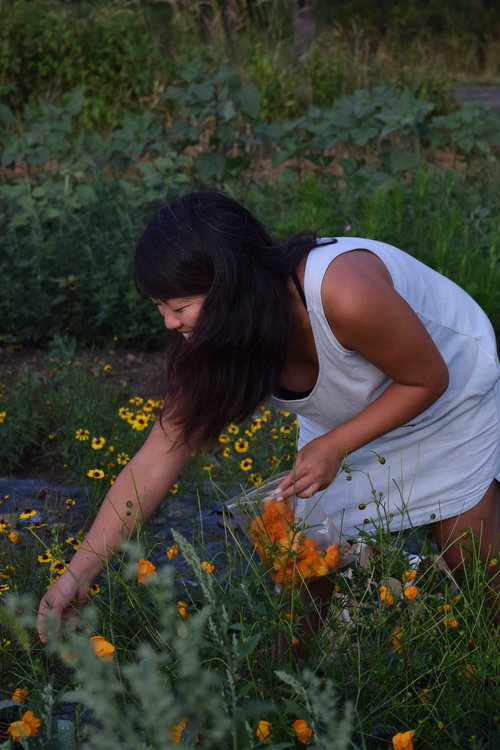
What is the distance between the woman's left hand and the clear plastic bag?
0.08ft

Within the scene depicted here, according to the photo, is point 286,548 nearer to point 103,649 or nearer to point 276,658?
point 276,658

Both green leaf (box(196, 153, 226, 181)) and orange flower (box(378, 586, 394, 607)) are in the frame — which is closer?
orange flower (box(378, 586, 394, 607))

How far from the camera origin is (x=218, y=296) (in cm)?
202

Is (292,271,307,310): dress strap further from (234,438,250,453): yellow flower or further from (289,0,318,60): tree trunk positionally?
(289,0,318,60): tree trunk

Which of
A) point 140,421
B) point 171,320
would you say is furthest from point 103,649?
point 140,421

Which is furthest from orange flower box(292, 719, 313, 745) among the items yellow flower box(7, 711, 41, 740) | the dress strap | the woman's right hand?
the dress strap

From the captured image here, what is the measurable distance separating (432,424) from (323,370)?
1.05ft

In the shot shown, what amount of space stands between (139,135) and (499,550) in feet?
13.1

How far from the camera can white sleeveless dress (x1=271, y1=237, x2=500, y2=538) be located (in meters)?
2.31

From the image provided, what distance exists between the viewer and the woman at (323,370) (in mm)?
2033

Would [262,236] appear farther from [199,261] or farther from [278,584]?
[278,584]

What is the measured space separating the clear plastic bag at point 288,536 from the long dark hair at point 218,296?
231mm

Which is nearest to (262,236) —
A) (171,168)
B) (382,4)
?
(171,168)

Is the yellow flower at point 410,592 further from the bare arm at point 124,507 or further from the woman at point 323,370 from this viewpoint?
the bare arm at point 124,507
